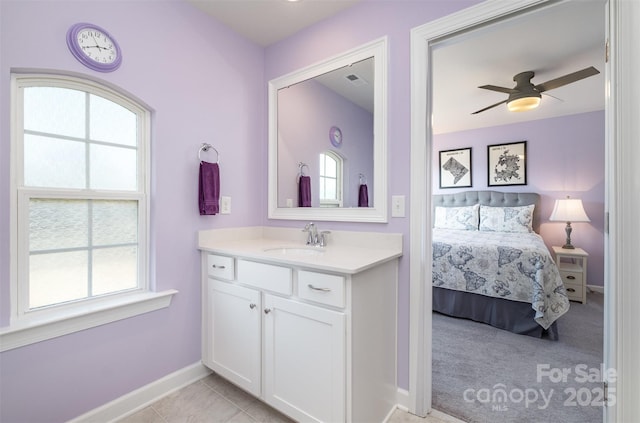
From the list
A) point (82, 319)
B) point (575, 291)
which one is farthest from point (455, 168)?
point (82, 319)

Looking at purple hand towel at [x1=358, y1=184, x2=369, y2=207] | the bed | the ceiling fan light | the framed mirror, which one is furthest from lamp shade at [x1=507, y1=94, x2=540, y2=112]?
purple hand towel at [x1=358, y1=184, x2=369, y2=207]

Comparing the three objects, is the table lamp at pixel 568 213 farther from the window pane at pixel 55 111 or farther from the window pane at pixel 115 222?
the window pane at pixel 55 111

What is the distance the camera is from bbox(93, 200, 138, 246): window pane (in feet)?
5.11

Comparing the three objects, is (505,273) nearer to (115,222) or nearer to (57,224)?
(115,222)

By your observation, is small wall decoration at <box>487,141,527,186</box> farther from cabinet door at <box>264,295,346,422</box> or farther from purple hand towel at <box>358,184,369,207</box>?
A: cabinet door at <box>264,295,346,422</box>

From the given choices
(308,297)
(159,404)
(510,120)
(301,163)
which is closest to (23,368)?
(159,404)

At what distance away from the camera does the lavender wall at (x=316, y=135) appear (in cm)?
186

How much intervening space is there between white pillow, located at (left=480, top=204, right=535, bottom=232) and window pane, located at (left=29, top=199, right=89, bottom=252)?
15.3 feet

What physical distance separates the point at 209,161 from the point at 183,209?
387mm

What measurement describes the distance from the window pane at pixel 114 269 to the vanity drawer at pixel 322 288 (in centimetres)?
108

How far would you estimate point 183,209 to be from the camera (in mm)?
1849

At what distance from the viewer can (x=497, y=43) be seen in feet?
7.59

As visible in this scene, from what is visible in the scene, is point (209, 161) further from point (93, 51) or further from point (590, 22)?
point (590, 22)

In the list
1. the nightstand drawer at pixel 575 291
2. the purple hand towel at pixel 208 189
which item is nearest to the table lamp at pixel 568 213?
the nightstand drawer at pixel 575 291
